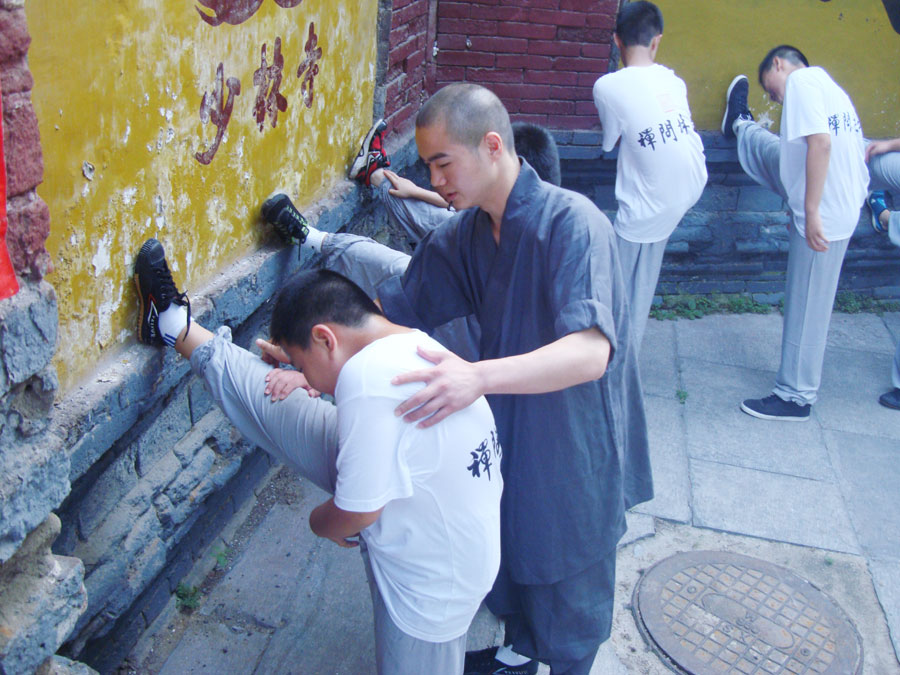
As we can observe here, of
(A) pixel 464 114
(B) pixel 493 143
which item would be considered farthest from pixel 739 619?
(A) pixel 464 114

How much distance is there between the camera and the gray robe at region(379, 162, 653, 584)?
2.31 meters

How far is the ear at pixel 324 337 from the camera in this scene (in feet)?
6.74

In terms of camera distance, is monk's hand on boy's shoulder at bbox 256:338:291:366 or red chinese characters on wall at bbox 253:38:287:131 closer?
monk's hand on boy's shoulder at bbox 256:338:291:366

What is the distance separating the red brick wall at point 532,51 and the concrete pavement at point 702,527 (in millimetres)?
1634

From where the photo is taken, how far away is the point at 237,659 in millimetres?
2887

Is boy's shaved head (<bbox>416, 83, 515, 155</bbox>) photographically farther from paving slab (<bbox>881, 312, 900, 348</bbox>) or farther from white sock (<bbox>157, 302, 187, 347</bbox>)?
paving slab (<bbox>881, 312, 900, 348</bbox>)

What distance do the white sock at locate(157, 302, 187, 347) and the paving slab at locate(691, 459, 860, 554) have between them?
Answer: 2.32m

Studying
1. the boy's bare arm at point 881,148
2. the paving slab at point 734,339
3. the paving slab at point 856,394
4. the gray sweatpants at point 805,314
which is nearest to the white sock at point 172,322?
the gray sweatpants at point 805,314

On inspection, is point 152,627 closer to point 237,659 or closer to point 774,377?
point 237,659

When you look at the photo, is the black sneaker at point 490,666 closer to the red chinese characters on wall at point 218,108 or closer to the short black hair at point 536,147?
the short black hair at point 536,147

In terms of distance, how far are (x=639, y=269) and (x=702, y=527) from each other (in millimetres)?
1384

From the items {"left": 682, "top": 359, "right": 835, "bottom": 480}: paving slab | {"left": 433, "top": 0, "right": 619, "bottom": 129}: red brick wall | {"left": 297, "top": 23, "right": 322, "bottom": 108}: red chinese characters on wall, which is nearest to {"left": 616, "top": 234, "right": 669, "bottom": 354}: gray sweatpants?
{"left": 682, "top": 359, "right": 835, "bottom": 480}: paving slab

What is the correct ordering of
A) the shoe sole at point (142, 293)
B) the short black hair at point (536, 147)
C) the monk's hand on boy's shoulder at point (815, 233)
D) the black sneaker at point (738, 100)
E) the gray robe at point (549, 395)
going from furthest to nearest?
the black sneaker at point (738, 100), the monk's hand on boy's shoulder at point (815, 233), the short black hair at point (536, 147), the shoe sole at point (142, 293), the gray robe at point (549, 395)

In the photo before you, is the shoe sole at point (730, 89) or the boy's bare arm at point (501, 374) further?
the shoe sole at point (730, 89)
